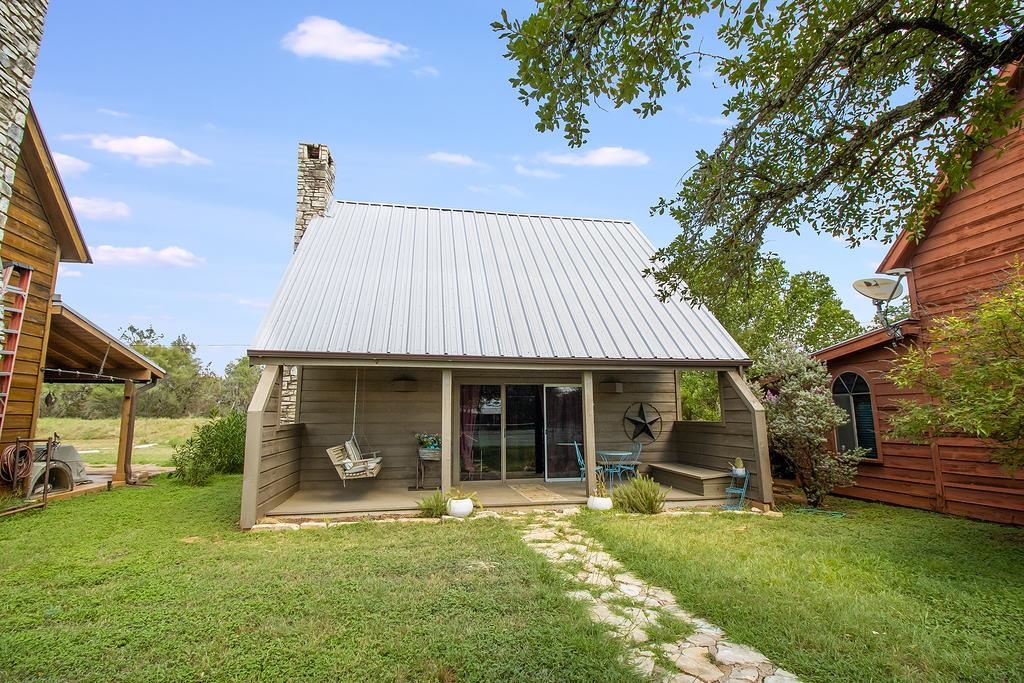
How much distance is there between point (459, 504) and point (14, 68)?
5.71 metres

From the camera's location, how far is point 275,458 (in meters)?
6.96

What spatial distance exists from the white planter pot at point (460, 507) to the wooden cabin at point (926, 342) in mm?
6011

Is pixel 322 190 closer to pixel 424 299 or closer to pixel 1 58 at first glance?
pixel 424 299

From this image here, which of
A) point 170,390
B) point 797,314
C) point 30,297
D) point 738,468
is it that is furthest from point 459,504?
point 170,390

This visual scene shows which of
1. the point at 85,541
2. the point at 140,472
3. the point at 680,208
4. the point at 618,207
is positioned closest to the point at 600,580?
the point at 680,208

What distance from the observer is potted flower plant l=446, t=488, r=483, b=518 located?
667 centimetres

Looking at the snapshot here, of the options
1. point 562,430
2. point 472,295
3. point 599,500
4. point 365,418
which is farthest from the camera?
point 562,430

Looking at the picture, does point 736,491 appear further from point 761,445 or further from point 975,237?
point 975,237

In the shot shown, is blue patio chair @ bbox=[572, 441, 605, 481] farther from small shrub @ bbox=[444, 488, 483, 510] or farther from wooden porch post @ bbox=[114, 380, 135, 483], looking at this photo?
wooden porch post @ bbox=[114, 380, 135, 483]

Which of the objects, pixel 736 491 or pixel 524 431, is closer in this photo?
pixel 736 491

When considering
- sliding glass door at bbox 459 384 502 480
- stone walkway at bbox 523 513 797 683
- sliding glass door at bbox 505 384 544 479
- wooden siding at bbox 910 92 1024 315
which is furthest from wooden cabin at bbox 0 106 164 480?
wooden siding at bbox 910 92 1024 315

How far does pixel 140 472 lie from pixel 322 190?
23.3 ft

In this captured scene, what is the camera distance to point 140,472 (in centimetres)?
1077

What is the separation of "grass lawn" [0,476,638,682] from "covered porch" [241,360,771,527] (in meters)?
1.95
